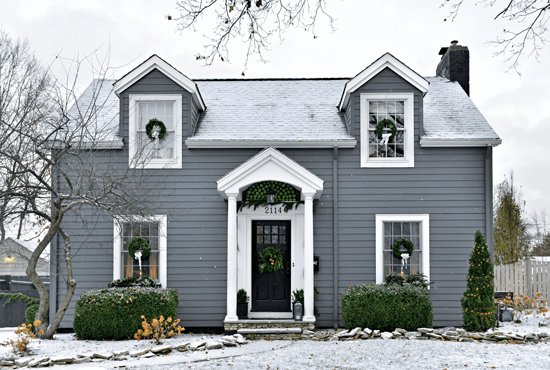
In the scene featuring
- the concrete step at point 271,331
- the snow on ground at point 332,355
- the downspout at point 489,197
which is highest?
the downspout at point 489,197

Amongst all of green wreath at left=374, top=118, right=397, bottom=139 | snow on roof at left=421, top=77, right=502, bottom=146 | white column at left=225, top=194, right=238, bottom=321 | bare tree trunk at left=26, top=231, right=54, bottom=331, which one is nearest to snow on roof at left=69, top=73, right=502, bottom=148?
snow on roof at left=421, top=77, right=502, bottom=146

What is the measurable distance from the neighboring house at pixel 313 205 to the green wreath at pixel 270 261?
40 centimetres

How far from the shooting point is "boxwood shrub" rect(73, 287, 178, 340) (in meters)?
8.73

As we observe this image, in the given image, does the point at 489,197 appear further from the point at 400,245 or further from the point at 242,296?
the point at 242,296

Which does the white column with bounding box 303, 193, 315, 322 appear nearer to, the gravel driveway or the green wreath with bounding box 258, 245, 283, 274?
the green wreath with bounding box 258, 245, 283, 274

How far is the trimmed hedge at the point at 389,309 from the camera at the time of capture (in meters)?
9.01

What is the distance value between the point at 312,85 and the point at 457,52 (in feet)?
12.6

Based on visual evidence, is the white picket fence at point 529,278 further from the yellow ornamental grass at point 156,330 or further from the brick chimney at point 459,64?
the yellow ornamental grass at point 156,330

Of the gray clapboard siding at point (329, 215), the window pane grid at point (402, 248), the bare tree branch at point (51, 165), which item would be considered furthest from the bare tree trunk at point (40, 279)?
the window pane grid at point (402, 248)

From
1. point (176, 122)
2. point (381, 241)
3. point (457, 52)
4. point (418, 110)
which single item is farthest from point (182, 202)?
point (457, 52)

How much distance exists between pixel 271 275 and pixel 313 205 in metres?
Result: 1.75

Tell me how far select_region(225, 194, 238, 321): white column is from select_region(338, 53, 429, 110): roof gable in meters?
3.60

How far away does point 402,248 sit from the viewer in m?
10.3

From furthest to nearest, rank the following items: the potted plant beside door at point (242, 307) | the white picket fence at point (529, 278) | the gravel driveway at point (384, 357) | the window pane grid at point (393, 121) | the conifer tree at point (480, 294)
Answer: the white picket fence at point (529, 278) → the window pane grid at point (393, 121) → the potted plant beside door at point (242, 307) → the conifer tree at point (480, 294) → the gravel driveway at point (384, 357)
